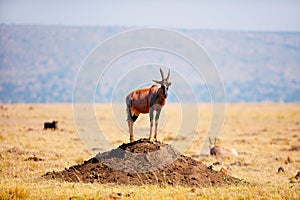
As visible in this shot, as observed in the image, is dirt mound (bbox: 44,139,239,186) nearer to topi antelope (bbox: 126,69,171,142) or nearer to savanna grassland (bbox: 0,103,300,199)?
savanna grassland (bbox: 0,103,300,199)

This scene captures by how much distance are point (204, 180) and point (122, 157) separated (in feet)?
8.61

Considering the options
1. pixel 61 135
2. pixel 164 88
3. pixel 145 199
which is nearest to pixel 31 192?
pixel 145 199

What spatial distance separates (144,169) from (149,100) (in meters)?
2.13

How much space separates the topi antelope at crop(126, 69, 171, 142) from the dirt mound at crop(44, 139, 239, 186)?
699mm

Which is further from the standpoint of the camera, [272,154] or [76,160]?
[272,154]

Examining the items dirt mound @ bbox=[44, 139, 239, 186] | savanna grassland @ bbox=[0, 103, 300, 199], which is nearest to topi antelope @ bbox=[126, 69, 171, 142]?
dirt mound @ bbox=[44, 139, 239, 186]

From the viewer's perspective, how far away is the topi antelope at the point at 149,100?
1573 centimetres

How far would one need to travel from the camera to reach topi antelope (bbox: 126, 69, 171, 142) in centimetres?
1573

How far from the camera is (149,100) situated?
16.3m

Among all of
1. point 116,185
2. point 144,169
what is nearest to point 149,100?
point 144,169

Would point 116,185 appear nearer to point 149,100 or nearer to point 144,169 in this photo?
point 144,169

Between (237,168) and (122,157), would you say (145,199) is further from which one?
(237,168)

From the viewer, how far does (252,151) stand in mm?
29484

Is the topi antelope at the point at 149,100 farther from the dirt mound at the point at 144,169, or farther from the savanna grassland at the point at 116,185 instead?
the savanna grassland at the point at 116,185
